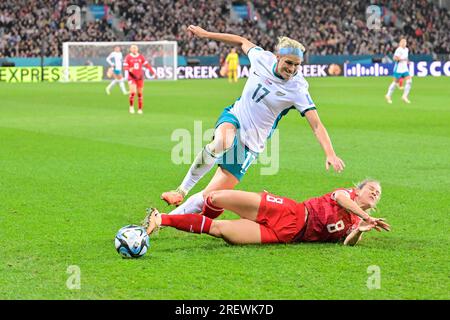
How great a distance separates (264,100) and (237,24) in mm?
55690

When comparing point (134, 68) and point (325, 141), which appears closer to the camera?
point (325, 141)

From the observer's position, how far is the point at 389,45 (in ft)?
205

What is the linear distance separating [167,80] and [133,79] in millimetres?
24013

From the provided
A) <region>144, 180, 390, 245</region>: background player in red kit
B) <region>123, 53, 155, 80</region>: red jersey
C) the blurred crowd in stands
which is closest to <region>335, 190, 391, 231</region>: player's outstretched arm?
<region>144, 180, 390, 245</region>: background player in red kit

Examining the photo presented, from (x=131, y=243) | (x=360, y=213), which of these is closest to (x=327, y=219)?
(x=360, y=213)

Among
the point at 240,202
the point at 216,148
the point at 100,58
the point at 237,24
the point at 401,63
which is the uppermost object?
the point at 216,148

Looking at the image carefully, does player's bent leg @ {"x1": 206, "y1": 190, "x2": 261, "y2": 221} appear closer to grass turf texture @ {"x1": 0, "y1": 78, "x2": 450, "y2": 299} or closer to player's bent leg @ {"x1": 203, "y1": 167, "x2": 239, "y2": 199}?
grass turf texture @ {"x1": 0, "y1": 78, "x2": 450, "y2": 299}

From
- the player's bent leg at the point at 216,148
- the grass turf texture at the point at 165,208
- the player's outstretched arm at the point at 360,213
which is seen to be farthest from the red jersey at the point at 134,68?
the player's outstretched arm at the point at 360,213

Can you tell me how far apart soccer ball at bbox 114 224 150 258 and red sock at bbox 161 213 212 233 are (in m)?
0.47

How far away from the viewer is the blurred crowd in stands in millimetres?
58594

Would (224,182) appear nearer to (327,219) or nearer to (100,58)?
(327,219)

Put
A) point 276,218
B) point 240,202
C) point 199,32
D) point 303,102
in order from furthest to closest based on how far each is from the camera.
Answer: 1. point 199,32
2. point 303,102
3. point 276,218
4. point 240,202

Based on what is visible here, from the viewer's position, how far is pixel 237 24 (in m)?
64.8
